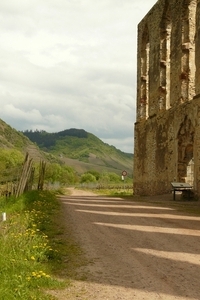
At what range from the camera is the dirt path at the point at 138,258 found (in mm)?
4852

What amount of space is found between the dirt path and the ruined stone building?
887cm

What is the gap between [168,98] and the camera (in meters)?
23.4

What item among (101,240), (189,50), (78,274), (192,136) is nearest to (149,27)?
(189,50)

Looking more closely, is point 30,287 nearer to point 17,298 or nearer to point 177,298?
point 17,298

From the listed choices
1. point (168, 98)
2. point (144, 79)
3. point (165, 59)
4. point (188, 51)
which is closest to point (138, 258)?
point (188, 51)

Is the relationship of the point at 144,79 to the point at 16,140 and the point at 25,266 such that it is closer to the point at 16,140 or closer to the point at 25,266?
the point at 25,266

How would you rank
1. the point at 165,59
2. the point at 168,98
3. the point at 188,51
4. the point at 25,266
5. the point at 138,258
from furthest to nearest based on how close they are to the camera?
the point at 165,59 → the point at 168,98 → the point at 188,51 → the point at 138,258 → the point at 25,266

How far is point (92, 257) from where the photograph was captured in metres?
6.62

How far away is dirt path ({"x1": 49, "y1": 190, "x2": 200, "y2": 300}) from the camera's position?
4.85 meters

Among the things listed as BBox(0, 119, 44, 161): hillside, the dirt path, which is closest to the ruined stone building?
the dirt path

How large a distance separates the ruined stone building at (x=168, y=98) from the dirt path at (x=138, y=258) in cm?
887

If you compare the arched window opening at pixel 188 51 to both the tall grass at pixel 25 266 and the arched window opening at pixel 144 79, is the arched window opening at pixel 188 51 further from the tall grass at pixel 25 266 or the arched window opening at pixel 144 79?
the tall grass at pixel 25 266

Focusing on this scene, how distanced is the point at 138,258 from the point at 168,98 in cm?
1790

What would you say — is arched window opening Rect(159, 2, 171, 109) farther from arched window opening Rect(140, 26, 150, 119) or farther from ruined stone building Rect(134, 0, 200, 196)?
arched window opening Rect(140, 26, 150, 119)
